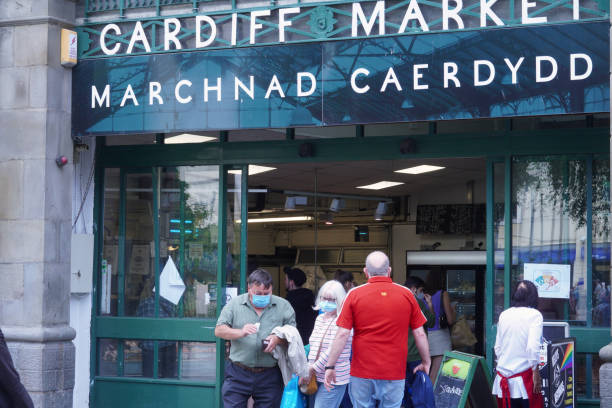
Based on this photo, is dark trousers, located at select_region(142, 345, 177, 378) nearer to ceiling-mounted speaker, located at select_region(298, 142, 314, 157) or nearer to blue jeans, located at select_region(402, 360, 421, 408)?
ceiling-mounted speaker, located at select_region(298, 142, 314, 157)

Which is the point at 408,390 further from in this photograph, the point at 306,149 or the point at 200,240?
the point at 200,240

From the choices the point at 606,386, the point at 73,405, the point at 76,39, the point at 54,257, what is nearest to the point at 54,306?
the point at 54,257

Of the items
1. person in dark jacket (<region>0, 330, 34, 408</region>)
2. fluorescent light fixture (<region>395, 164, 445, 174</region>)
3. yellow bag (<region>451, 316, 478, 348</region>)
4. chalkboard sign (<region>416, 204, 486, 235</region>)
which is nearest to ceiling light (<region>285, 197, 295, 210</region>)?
chalkboard sign (<region>416, 204, 486, 235</region>)

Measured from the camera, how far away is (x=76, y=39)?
33.7ft

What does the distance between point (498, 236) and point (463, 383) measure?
1.64 meters

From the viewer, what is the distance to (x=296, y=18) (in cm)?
945

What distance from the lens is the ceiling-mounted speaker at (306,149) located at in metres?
10.4

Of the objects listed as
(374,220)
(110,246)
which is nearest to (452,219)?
(374,220)

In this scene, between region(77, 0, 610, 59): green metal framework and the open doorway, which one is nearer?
region(77, 0, 610, 59): green metal framework

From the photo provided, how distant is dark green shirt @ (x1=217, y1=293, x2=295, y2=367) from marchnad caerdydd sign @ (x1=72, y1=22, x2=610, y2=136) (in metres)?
1.96

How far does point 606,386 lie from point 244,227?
4330 mm

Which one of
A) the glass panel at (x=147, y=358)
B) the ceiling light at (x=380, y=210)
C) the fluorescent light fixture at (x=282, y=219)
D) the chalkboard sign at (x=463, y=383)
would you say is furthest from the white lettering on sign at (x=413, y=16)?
the fluorescent light fixture at (x=282, y=219)

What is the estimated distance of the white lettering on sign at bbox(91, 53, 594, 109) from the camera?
8555 millimetres

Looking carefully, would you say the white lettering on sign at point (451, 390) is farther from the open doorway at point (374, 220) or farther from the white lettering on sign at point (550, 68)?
the open doorway at point (374, 220)
